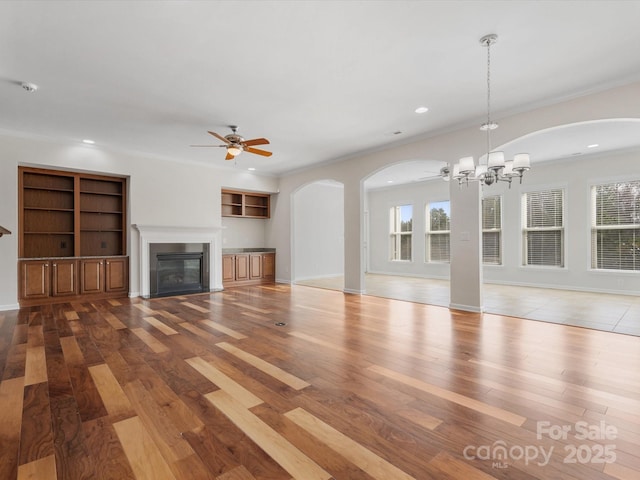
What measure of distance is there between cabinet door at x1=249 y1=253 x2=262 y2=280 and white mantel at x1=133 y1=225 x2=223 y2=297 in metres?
1.01

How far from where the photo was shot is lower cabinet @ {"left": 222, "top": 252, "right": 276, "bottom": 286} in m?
8.28

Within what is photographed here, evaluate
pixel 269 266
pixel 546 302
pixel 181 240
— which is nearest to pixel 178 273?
pixel 181 240

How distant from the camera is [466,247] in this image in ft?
17.5

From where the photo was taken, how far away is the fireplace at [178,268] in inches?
274

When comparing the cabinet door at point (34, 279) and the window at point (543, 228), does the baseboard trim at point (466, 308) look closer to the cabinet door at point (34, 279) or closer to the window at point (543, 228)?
Result: the window at point (543, 228)

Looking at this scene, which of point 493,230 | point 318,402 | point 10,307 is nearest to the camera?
point 318,402

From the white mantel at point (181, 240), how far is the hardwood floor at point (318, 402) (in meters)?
2.53

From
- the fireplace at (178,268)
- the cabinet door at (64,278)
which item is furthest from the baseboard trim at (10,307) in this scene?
the fireplace at (178,268)

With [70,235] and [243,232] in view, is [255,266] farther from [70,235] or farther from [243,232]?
[70,235]

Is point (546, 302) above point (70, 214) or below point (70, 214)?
below

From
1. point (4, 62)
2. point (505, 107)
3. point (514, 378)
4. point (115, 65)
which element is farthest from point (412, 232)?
point (4, 62)

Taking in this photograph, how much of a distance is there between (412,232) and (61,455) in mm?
9822

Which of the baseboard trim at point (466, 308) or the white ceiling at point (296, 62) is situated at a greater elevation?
the white ceiling at point (296, 62)

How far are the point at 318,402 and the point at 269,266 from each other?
7.08 metres
